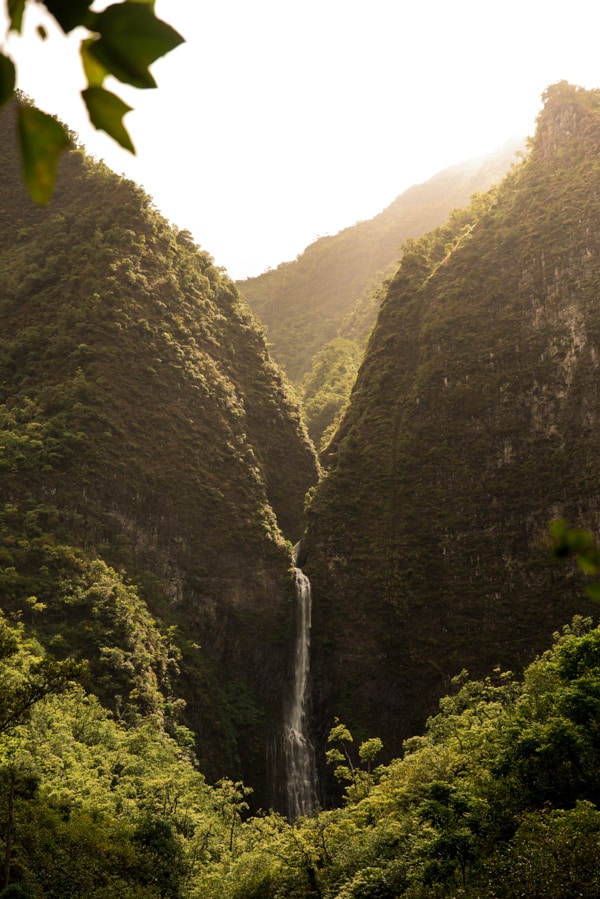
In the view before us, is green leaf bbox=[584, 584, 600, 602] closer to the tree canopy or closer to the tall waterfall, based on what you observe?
the tree canopy

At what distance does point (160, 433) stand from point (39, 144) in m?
41.5

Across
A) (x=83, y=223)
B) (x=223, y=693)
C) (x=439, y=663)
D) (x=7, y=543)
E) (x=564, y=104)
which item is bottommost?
(x=439, y=663)

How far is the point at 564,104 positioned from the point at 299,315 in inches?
2191

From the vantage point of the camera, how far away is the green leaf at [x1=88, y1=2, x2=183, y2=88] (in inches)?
35.1

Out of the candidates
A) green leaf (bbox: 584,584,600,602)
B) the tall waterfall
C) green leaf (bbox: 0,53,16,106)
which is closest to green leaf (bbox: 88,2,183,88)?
green leaf (bbox: 0,53,16,106)

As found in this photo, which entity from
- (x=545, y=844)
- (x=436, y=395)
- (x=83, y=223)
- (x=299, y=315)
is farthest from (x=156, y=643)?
(x=299, y=315)

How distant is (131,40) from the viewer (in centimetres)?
90

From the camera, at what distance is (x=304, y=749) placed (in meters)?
34.9

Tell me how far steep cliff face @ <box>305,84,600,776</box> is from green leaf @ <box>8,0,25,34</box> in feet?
108

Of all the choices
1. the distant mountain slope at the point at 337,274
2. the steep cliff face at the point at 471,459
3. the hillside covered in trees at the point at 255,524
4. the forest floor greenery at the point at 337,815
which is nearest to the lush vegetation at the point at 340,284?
the distant mountain slope at the point at 337,274

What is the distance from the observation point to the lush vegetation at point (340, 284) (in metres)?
78.7

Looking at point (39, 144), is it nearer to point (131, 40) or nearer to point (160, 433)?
point (131, 40)

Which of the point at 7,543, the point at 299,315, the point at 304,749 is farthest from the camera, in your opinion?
the point at 299,315

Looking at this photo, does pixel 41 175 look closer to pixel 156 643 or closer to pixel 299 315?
pixel 156 643
